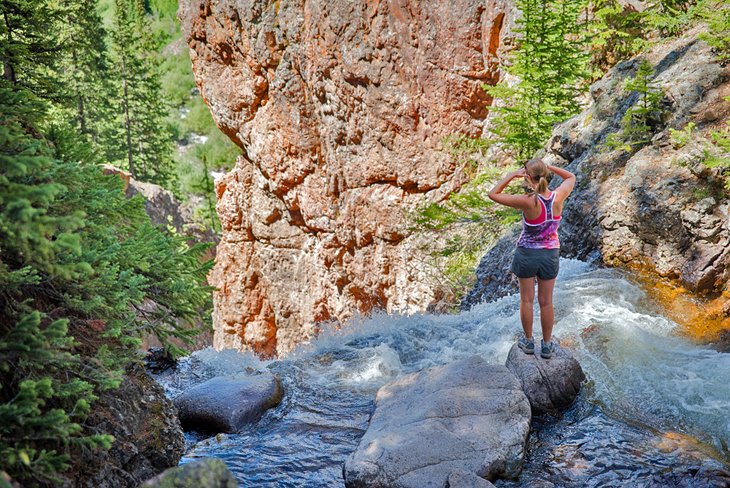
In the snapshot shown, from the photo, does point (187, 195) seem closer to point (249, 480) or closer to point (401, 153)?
point (401, 153)

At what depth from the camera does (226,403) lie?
675cm

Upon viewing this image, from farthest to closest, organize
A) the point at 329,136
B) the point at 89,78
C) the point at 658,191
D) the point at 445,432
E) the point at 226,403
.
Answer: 1. the point at 89,78
2. the point at 329,136
3. the point at 658,191
4. the point at 226,403
5. the point at 445,432

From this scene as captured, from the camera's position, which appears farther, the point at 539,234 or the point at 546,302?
the point at 546,302

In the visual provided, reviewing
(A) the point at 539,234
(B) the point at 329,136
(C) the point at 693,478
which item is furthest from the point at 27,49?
(B) the point at 329,136

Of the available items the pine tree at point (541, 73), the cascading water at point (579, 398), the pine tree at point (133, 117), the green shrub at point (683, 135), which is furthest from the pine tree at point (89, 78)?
the green shrub at point (683, 135)

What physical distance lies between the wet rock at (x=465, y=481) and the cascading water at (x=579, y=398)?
32.0 inches

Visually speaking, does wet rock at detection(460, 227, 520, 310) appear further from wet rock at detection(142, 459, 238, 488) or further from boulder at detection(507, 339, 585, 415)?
wet rock at detection(142, 459, 238, 488)

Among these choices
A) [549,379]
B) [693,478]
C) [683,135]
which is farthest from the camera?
[683,135]

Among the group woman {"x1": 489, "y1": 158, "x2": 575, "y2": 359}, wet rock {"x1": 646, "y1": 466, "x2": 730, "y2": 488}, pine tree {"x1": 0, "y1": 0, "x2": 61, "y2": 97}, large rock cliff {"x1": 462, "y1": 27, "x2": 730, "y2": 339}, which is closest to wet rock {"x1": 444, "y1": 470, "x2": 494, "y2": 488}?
wet rock {"x1": 646, "y1": 466, "x2": 730, "y2": 488}

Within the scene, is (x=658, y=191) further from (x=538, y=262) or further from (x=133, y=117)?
(x=133, y=117)

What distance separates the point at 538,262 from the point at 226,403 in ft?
13.5

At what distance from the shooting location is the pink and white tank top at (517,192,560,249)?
19.3 ft

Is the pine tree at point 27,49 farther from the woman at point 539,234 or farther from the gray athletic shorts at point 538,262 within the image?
the gray athletic shorts at point 538,262

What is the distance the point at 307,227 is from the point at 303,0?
8.31 metres
